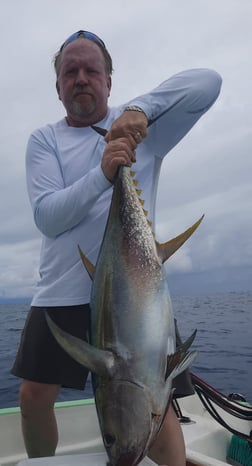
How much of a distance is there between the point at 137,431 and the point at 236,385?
6.69 meters

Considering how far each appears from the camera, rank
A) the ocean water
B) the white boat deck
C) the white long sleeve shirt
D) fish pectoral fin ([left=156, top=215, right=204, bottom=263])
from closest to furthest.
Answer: fish pectoral fin ([left=156, top=215, right=204, bottom=263]) < the white long sleeve shirt < the white boat deck < the ocean water

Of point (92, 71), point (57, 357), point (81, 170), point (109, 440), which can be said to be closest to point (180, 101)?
point (92, 71)

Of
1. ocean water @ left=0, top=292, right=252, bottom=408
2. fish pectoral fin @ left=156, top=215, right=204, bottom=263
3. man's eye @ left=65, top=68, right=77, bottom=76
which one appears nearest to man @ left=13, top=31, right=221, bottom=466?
man's eye @ left=65, top=68, right=77, bottom=76

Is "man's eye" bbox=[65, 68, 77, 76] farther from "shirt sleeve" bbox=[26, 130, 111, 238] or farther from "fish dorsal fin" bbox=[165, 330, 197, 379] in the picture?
"fish dorsal fin" bbox=[165, 330, 197, 379]

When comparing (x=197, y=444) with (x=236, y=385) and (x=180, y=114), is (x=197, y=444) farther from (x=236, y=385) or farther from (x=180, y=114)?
(x=236, y=385)

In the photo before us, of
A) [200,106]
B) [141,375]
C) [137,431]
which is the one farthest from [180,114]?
[137,431]

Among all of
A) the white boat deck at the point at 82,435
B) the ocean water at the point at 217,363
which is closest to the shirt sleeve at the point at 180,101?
the white boat deck at the point at 82,435

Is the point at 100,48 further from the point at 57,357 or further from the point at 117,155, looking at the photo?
the point at 57,357

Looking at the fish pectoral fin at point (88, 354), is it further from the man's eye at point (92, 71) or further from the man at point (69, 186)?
the man's eye at point (92, 71)

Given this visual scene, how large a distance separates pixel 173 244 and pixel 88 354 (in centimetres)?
42

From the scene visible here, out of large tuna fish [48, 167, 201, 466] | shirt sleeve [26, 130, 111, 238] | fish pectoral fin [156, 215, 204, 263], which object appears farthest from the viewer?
shirt sleeve [26, 130, 111, 238]

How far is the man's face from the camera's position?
1.84 metres

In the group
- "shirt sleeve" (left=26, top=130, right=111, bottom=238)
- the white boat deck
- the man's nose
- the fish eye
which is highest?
the man's nose

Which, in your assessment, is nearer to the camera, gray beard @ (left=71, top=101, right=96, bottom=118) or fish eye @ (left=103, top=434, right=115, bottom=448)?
fish eye @ (left=103, top=434, right=115, bottom=448)
